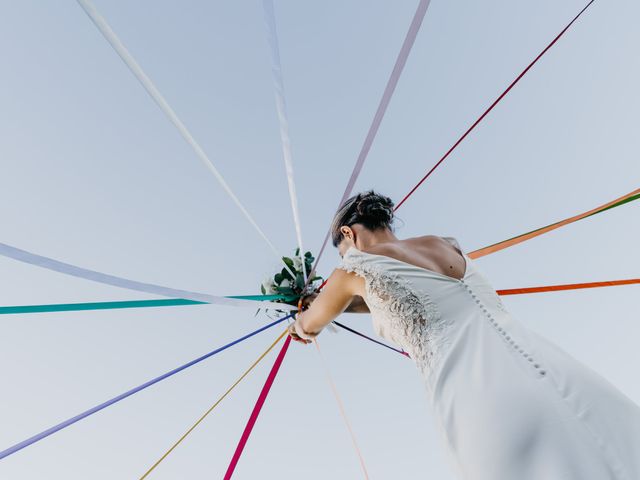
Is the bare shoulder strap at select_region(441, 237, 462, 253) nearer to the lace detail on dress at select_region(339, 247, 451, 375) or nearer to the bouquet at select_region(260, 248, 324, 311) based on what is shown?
the lace detail on dress at select_region(339, 247, 451, 375)

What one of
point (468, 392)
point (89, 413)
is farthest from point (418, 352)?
point (89, 413)

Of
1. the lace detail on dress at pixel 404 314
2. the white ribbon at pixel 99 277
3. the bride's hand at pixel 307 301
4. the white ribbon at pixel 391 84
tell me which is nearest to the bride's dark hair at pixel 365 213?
the white ribbon at pixel 391 84

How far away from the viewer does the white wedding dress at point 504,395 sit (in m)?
0.89

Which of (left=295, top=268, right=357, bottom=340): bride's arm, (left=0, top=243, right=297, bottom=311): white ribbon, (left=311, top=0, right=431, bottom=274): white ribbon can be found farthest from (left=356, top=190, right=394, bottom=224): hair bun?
(left=0, top=243, right=297, bottom=311): white ribbon

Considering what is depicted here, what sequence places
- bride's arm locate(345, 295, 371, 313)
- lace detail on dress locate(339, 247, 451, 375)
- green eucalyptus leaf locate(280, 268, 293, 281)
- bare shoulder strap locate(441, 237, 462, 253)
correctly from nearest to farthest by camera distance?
lace detail on dress locate(339, 247, 451, 375) → bare shoulder strap locate(441, 237, 462, 253) → bride's arm locate(345, 295, 371, 313) → green eucalyptus leaf locate(280, 268, 293, 281)

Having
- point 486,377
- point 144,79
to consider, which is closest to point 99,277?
point 144,79

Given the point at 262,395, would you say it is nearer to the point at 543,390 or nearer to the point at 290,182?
the point at 290,182

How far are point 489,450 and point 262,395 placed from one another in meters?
1.54

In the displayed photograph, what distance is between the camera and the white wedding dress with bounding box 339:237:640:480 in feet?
2.93

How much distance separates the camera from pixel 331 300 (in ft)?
4.79

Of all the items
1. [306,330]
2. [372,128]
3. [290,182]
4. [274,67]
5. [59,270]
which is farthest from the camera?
[290,182]

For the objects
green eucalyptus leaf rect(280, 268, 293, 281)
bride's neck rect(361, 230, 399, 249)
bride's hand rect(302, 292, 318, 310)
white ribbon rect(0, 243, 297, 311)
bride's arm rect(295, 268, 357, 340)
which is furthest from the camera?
green eucalyptus leaf rect(280, 268, 293, 281)

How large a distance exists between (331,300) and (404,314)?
12.2 inches

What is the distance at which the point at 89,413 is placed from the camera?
6.39ft
